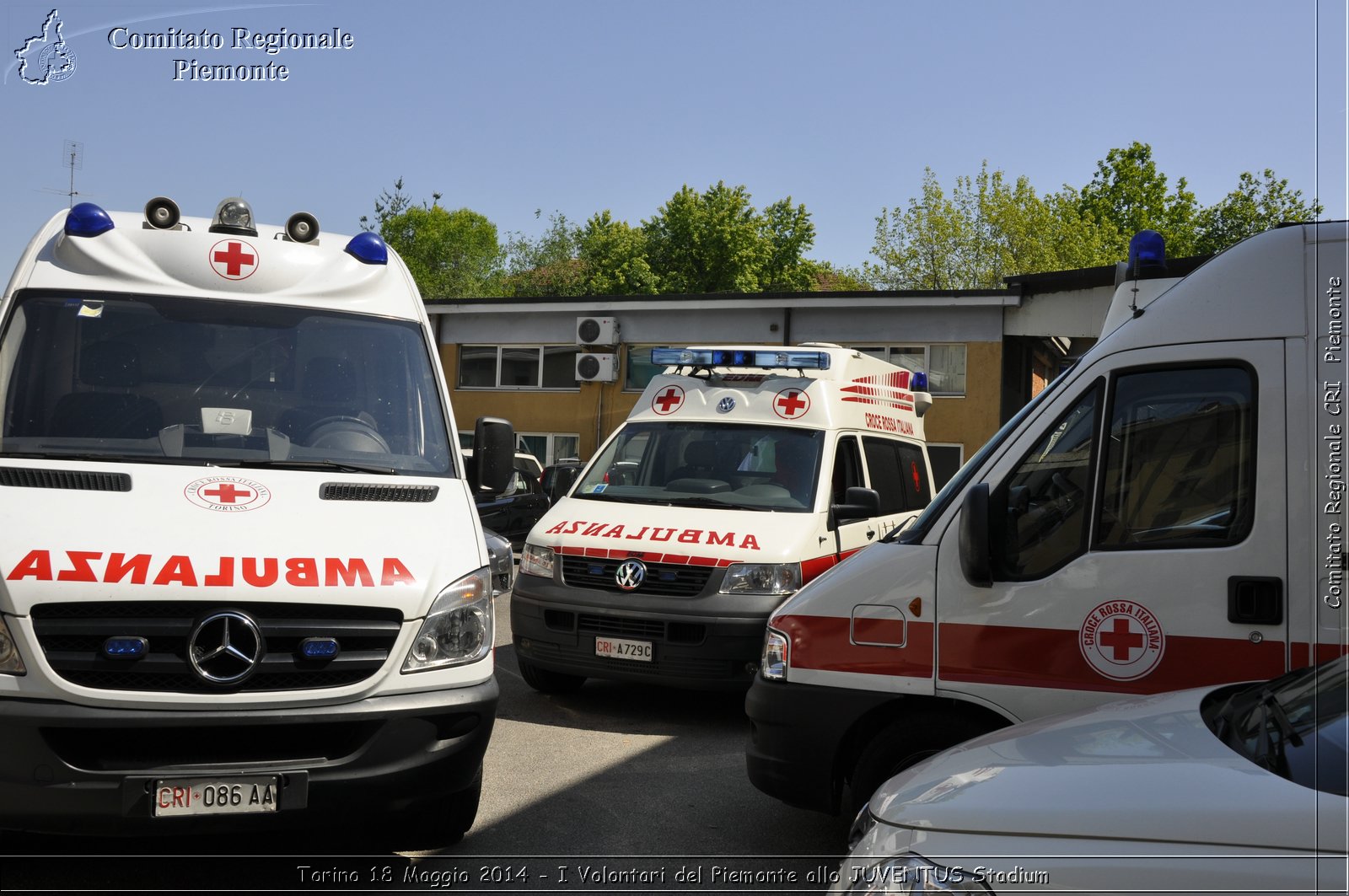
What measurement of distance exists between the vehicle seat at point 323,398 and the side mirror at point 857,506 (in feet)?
10.0

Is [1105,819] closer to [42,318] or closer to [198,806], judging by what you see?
[198,806]

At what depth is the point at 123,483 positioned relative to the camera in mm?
4367

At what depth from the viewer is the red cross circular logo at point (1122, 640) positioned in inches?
165

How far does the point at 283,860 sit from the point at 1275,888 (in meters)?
3.82

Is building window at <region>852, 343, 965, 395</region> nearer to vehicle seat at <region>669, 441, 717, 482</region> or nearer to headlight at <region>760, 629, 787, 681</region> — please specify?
vehicle seat at <region>669, 441, 717, 482</region>

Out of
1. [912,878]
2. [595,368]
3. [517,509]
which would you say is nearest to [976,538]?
[912,878]

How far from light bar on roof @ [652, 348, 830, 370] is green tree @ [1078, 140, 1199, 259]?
46.9 metres

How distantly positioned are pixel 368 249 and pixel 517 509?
12124 millimetres

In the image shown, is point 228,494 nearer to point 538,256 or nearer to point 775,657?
point 775,657

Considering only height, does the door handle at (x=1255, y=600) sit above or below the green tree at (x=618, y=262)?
below

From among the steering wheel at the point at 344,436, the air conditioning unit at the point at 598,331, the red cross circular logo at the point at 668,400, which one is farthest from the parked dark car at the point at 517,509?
the steering wheel at the point at 344,436

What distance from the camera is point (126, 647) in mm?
3840

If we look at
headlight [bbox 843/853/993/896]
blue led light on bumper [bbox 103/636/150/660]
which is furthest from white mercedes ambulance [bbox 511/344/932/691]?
headlight [bbox 843/853/993/896]

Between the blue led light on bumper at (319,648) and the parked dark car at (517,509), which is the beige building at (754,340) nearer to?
the parked dark car at (517,509)
